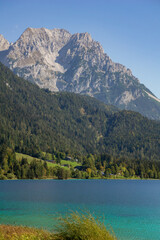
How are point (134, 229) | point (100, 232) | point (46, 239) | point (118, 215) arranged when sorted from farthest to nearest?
point (118, 215) → point (134, 229) → point (46, 239) → point (100, 232)

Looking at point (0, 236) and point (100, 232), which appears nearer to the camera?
point (100, 232)

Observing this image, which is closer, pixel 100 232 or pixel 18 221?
pixel 100 232

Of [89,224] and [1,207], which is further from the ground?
[89,224]

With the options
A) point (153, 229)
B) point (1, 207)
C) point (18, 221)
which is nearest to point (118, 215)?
point (153, 229)

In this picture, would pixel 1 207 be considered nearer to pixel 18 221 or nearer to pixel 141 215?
pixel 18 221

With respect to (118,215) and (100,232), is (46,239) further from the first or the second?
(118,215)

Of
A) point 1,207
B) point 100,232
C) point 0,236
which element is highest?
point 100,232

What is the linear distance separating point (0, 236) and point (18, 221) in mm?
32719

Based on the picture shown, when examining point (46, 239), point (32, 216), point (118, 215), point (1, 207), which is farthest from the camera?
point (1, 207)

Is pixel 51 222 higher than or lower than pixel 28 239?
lower

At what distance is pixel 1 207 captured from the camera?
8312cm

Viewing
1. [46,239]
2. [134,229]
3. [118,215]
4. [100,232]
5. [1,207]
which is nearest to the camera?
[100,232]

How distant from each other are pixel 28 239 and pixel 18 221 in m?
35.8

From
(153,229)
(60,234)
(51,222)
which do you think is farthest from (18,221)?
(60,234)
